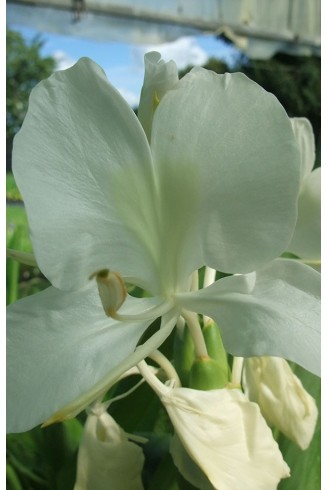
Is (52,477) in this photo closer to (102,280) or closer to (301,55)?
(102,280)

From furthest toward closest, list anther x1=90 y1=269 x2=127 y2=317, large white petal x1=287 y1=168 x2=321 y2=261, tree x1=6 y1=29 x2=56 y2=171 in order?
tree x1=6 y1=29 x2=56 y2=171, large white petal x1=287 y1=168 x2=321 y2=261, anther x1=90 y1=269 x2=127 y2=317

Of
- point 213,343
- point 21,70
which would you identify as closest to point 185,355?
point 213,343

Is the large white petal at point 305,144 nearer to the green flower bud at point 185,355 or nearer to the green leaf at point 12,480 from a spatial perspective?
the green flower bud at point 185,355

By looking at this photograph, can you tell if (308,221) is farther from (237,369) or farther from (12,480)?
(12,480)

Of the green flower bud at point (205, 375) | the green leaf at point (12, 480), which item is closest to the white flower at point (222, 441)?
the green flower bud at point (205, 375)

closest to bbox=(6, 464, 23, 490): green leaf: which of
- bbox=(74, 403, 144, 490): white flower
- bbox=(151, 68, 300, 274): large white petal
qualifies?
bbox=(74, 403, 144, 490): white flower

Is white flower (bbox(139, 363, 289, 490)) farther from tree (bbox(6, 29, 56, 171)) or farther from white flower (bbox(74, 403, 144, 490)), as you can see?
tree (bbox(6, 29, 56, 171))
